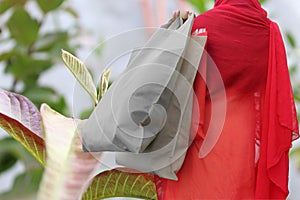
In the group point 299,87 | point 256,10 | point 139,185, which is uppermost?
point 256,10

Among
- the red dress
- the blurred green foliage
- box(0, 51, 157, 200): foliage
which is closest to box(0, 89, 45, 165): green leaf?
box(0, 51, 157, 200): foliage

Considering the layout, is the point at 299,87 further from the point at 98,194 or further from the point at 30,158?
the point at 98,194

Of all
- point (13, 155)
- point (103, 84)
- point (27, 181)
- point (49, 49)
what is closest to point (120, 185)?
point (103, 84)

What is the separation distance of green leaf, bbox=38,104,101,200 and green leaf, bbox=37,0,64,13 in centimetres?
72

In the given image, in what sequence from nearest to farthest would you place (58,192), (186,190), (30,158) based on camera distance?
1. (58,192)
2. (186,190)
3. (30,158)

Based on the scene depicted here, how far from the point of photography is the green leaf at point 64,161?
21.6 inches

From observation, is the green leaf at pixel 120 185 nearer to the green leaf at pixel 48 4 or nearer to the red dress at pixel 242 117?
the red dress at pixel 242 117

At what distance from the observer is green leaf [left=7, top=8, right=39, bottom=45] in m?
1.44

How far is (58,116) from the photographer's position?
713mm

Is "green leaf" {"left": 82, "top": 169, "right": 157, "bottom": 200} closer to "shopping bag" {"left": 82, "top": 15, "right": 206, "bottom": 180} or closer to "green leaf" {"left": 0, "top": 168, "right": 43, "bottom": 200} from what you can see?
"shopping bag" {"left": 82, "top": 15, "right": 206, "bottom": 180}

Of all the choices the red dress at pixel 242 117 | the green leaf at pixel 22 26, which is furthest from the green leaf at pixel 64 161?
the green leaf at pixel 22 26

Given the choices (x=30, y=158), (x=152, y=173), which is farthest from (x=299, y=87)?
(x=152, y=173)

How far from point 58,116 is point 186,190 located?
21cm

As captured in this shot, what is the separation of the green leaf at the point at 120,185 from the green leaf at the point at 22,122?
0.27 ft
